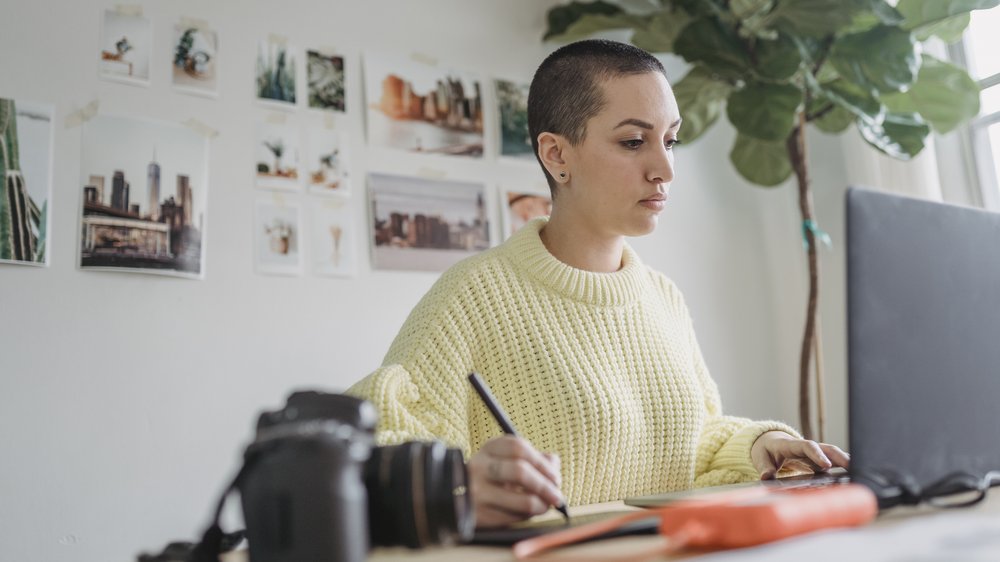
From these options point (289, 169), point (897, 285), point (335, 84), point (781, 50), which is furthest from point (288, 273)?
point (897, 285)

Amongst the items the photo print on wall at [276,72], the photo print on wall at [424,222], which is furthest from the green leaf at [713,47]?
the photo print on wall at [276,72]

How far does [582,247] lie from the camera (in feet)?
4.04

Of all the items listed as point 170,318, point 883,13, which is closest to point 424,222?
point 170,318

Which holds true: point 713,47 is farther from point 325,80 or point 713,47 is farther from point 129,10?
point 129,10

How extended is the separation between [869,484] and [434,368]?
0.55 m

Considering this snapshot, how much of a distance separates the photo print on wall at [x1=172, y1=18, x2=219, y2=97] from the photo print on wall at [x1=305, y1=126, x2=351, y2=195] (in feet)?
0.87

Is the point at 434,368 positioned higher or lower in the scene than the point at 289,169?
lower

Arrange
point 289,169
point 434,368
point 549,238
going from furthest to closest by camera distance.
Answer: point 289,169, point 549,238, point 434,368

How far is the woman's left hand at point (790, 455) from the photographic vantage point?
93 centimetres

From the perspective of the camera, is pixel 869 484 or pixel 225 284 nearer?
pixel 869 484

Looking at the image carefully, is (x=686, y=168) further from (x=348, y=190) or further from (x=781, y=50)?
(x=348, y=190)

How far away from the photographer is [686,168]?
263 cm

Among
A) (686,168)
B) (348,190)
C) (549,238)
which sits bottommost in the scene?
(549,238)

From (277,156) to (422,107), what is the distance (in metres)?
0.45
